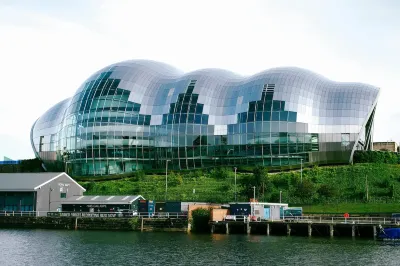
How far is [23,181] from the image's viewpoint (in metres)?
95.1

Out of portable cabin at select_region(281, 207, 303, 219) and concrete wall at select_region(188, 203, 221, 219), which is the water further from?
portable cabin at select_region(281, 207, 303, 219)

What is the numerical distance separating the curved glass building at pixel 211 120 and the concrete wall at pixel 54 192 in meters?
30.4

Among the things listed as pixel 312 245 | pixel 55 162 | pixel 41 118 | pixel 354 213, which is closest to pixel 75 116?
pixel 55 162

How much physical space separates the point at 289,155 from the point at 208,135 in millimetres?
17381

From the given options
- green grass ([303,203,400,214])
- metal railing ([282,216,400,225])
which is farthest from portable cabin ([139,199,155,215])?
green grass ([303,203,400,214])

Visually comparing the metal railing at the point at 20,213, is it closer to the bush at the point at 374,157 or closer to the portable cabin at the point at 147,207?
the portable cabin at the point at 147,207

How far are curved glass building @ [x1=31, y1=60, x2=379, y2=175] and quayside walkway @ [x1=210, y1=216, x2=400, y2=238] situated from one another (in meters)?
39.4

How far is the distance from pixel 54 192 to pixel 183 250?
40566 millimetres

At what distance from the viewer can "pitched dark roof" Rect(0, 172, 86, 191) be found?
91750 millimetres

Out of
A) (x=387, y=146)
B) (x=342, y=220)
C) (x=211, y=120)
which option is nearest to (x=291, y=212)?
(x=342, y=220)

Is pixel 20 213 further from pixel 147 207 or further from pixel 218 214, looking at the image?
pixel 218 214

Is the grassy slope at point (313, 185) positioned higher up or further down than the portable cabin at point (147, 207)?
higher up

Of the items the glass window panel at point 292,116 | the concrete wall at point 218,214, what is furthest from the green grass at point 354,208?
the glass window panel at point 292,116

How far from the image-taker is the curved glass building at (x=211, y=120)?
390 ft
